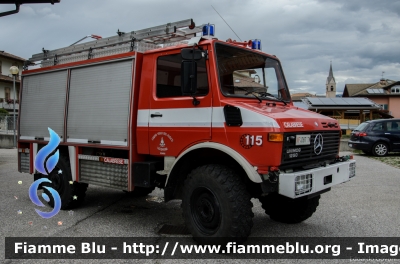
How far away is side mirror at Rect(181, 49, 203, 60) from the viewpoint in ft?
14.3

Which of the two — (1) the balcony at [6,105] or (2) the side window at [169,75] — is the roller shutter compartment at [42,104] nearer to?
(2) the side window at [169,75]

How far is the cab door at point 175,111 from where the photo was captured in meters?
4.51

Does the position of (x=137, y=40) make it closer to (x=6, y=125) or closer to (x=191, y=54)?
(x=191, y=54)

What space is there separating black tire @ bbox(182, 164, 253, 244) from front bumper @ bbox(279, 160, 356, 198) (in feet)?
1.65

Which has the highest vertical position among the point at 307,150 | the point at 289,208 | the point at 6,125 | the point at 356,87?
the point at 356,87

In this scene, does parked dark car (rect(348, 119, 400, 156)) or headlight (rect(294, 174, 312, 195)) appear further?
parked dark car (rect(348, 119, 400, 156))

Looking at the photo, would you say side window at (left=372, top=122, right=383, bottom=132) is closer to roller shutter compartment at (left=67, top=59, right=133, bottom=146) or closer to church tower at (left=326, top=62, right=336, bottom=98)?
roller shutter compartment at (left=67, top=59, right=133, bottom=146)

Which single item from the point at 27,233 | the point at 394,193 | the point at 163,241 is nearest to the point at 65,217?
the point at 27,233

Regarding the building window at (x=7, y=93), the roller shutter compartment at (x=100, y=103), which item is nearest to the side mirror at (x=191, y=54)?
the roller shutter compartment at (x=100, y=103)

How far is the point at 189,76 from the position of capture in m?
4.36

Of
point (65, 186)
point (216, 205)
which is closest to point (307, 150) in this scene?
point (216, 205)

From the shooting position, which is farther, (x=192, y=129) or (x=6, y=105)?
(x=6, y=105)

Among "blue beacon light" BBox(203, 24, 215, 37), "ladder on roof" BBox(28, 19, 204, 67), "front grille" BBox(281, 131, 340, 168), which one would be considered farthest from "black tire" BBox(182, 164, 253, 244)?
"ladder on roof" BBox(28, 19, 204, 67)

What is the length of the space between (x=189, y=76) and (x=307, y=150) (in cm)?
166
